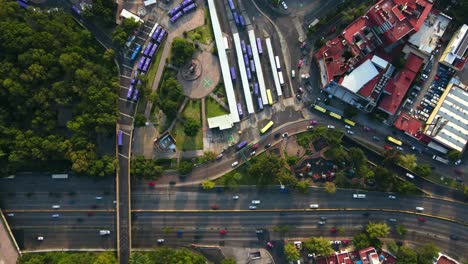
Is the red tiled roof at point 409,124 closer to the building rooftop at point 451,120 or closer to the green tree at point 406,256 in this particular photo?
the building rooftop at point 451,120

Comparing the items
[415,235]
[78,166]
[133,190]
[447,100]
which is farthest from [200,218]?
[447,100]

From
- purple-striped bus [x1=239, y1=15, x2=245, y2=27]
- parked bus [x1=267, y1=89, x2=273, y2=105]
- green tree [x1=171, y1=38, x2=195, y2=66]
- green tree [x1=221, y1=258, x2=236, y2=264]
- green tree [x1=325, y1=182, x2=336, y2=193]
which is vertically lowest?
green tree [x1=221, y1=258, x2=236, y2=264]

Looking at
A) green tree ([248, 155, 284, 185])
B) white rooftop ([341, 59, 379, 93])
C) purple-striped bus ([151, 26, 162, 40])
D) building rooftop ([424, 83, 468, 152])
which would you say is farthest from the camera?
purple-striped bus ([151, 26, 162, 40])

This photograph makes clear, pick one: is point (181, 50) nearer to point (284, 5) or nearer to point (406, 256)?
point (284, 5)

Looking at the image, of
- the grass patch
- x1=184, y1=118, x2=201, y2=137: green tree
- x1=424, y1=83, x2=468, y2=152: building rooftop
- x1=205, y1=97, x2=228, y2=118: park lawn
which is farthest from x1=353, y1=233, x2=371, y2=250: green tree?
the grass patch

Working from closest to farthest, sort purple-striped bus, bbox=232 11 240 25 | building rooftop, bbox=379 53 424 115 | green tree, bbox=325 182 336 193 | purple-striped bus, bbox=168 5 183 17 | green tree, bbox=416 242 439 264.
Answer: green tree, bbox=416 242 439 264
green tree, bbox=325 182 336 193
building rooftop, bbox=379 53 424 115
purple-striped bus, bbox=168 5 183 17
purple-striped bus, bbox=232 11 240 25

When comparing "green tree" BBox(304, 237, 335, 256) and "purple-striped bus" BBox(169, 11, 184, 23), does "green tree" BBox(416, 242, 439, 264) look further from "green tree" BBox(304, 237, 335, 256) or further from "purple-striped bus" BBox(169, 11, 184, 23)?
"purple-striped bus" BBox(169, 11, 184, 23)
